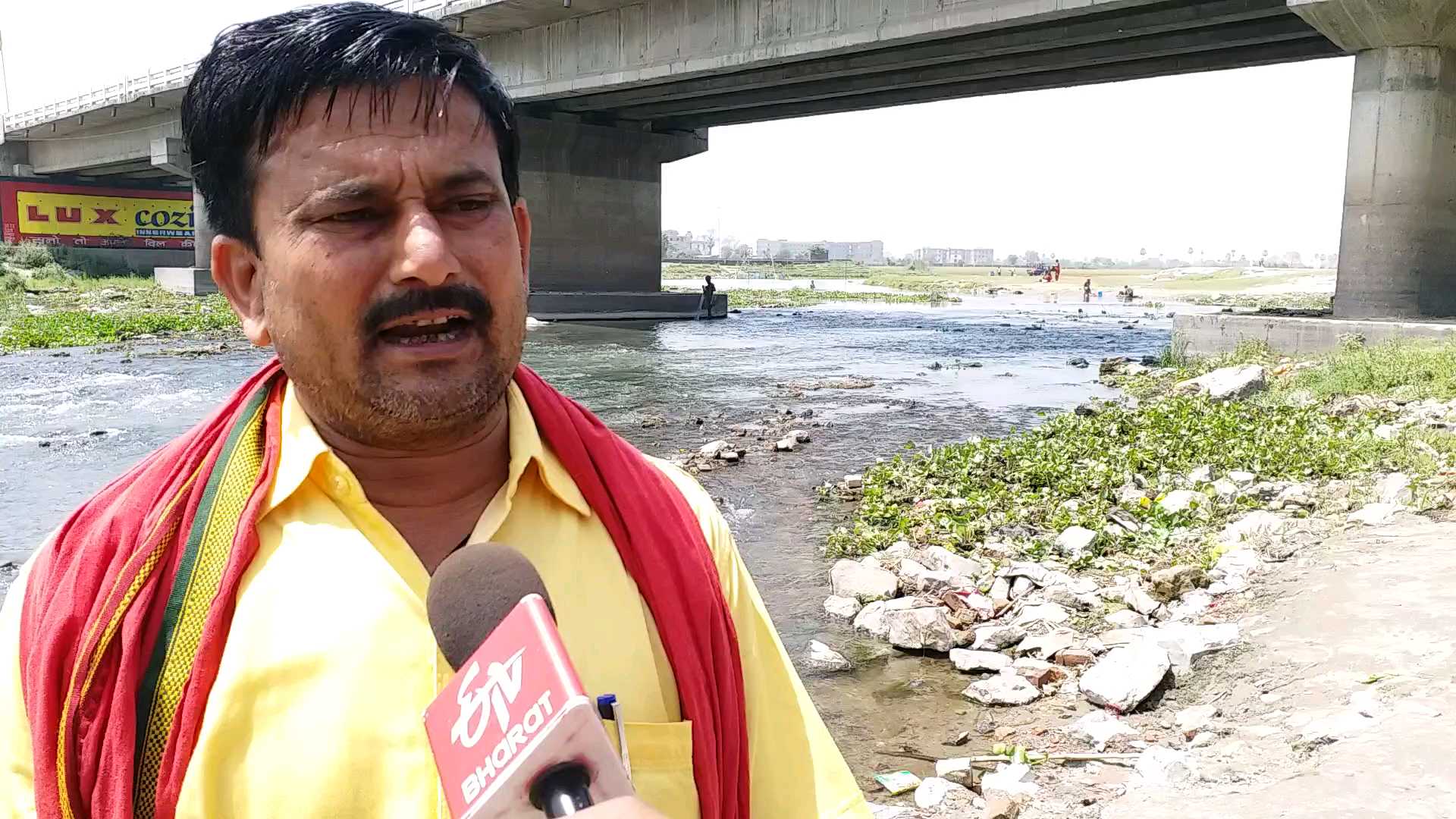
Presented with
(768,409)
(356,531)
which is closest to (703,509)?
(356,531)

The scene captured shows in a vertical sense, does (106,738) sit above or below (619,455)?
below

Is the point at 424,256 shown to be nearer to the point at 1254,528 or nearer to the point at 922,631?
the point at 922,631

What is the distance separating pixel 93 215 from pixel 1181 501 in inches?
2004

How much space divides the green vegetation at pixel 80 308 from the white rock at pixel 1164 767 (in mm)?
18770

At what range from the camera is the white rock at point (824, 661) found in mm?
5262

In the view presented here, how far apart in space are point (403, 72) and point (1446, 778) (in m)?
3.50

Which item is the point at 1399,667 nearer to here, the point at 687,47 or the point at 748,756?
the point at 748,756

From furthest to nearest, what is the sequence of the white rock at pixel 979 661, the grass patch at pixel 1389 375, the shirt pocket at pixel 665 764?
the grass patch at pixel 1389 375 < the white rock at pixel 979 661 < the shirt pocket at pixel 665 764

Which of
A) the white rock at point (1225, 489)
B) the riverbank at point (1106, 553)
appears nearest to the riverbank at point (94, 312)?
the riverbank at point (1106, 553)

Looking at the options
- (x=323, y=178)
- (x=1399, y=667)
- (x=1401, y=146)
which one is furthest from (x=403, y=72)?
(x=1401, y=146)

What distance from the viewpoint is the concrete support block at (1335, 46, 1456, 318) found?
1457cm

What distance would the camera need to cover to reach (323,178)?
149cm

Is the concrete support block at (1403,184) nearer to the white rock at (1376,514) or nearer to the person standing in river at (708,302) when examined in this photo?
the white rock at (1376,514)

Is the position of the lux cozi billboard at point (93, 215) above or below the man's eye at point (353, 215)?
above
